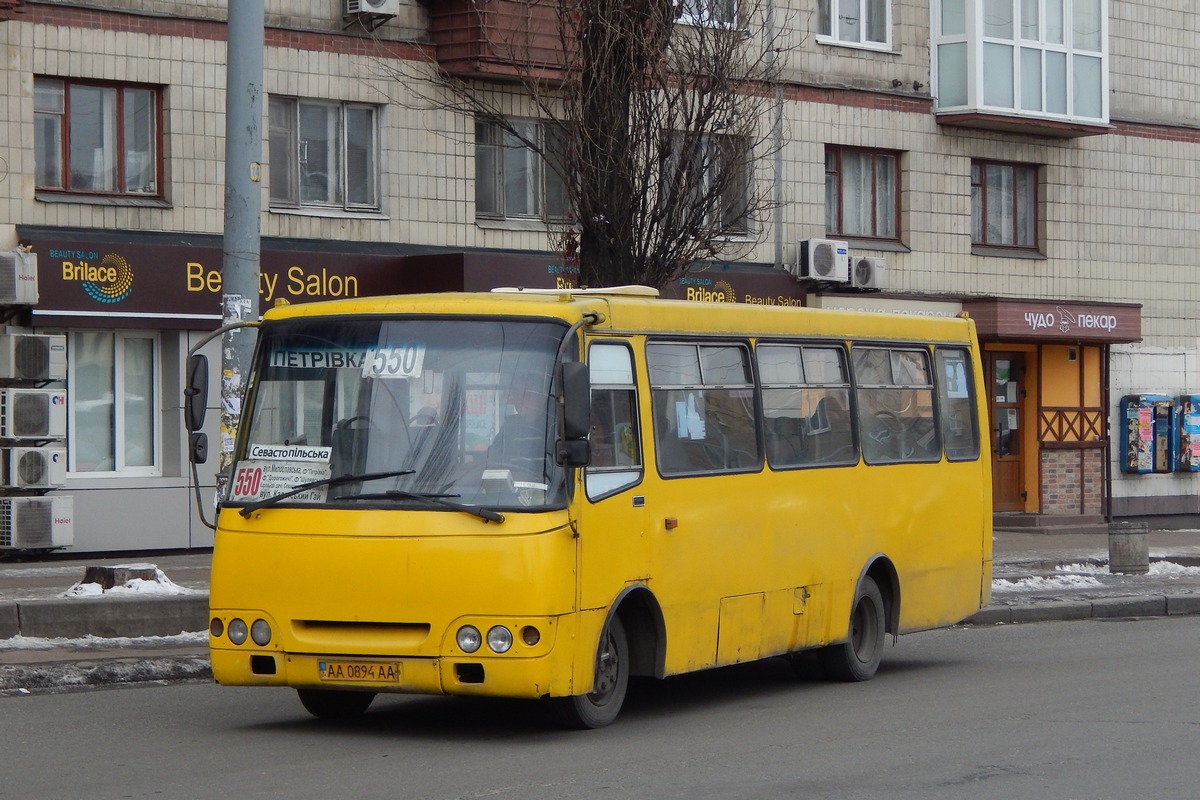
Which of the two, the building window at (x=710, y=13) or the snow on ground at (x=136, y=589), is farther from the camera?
the building window at (x=710, y=13)

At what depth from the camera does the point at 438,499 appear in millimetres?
9461

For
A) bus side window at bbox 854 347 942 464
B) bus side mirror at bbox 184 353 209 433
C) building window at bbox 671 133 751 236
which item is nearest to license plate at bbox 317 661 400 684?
bus side mirror at bbox 184 353 209 433

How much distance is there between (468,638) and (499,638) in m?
0.16

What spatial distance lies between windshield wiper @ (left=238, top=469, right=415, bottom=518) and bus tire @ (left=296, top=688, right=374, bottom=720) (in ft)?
3.81

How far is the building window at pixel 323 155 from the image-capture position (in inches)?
870

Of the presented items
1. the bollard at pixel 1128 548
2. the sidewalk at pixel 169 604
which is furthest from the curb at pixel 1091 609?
the bollard at pixel 1128 548

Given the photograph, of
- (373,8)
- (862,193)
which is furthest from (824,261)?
(373,8)

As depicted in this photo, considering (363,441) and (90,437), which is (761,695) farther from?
(90,437)

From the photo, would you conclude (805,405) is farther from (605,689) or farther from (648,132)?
(648,132)

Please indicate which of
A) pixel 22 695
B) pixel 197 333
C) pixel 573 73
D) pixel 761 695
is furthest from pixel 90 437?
pixel 761 695

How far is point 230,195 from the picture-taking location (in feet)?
46.7

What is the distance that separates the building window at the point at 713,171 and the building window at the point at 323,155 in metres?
5.44

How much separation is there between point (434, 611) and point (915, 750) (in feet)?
8.06

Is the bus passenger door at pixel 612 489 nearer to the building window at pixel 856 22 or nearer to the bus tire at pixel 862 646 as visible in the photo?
the bus tire at pixel 862 646
